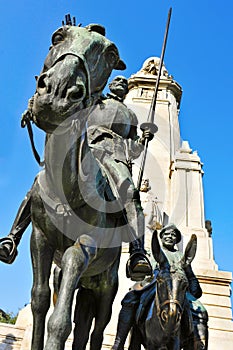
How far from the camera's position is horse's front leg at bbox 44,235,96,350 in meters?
3.50

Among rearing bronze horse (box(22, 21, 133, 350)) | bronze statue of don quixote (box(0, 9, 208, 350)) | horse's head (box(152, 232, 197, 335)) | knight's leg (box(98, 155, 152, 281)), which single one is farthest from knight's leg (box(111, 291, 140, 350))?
knight's leg (box(98, 155, 152, 281))

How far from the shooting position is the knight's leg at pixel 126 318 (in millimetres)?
5953

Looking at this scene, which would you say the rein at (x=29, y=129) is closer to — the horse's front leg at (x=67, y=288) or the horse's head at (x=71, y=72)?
the horse's head at (x=71, y=72)

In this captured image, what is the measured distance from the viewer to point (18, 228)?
479cm

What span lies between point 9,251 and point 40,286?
22.3 inches

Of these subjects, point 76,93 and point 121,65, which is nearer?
point 76,93

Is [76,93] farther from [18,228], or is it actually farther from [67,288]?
[18,228]

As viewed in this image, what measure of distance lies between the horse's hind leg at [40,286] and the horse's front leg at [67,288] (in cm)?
44

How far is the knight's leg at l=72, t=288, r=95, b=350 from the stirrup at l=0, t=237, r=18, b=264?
0.82m

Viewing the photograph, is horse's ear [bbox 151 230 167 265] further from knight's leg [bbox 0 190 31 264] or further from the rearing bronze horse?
knight's leg [bbox 0 190 31 264]

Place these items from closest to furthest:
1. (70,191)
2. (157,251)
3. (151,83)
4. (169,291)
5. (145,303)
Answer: (70,191)
(169,291)
(157,251)
(145,303)
(151,83)

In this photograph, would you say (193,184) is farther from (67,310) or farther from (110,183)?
(67,310)

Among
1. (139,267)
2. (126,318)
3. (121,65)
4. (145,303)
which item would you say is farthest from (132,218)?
(126,318)

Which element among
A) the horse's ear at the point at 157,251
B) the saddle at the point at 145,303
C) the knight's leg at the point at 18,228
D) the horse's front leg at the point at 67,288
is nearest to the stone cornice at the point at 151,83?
the saddle at the point at 145,303
